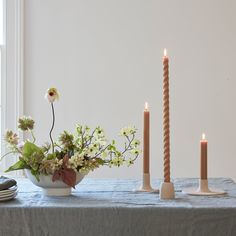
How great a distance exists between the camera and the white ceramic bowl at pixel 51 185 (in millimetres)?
1595

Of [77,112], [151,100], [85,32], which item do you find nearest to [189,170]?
[151,100]

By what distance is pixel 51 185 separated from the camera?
161 cm

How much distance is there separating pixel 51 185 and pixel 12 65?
1.57 meters

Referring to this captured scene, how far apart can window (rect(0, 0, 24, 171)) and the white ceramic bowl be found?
1.44m

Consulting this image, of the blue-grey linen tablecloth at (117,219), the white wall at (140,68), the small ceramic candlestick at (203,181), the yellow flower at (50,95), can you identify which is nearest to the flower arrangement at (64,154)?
the yellow flower at (50,95)

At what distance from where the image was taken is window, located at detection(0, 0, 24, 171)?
3006mm

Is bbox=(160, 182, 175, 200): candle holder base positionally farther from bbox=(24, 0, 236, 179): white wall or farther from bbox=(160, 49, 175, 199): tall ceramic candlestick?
bbox=(24, 0, 236, 179): white wall

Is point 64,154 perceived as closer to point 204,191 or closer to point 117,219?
point 117,219

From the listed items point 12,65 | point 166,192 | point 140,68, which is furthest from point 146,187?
point 12,65

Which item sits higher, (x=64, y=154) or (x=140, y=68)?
(x=140, y=68)

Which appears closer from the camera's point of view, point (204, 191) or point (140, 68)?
point (204, 191)

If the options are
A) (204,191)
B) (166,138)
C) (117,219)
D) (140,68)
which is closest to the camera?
(117,219)

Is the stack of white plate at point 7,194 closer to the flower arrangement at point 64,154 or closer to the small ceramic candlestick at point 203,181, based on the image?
the flower arrangement at point 64,154

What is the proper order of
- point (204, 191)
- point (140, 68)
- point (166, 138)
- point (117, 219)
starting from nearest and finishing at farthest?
point (117, 219)
point (166, 138)
point (204, 191)
point (140, 68)
